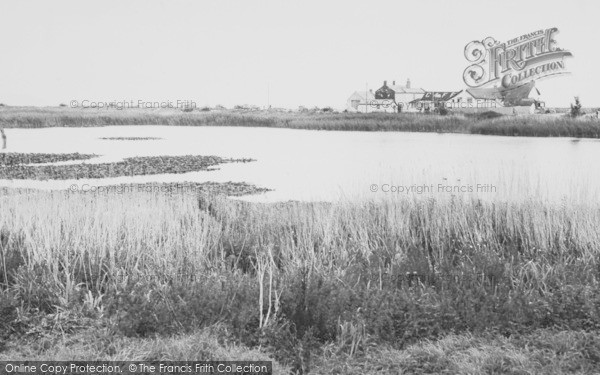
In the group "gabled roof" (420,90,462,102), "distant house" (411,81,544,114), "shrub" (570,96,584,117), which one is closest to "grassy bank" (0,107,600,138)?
"shrub" (570,96,584,117)

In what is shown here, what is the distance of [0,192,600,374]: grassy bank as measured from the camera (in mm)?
5543

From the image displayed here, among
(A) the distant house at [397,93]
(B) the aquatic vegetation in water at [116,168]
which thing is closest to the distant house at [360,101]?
(A) the distant house at [397,93]

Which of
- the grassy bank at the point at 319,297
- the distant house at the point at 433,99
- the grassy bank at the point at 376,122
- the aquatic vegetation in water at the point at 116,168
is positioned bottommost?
the grassy bank at the point at 319,297

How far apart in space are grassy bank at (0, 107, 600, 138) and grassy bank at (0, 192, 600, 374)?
32389 mm

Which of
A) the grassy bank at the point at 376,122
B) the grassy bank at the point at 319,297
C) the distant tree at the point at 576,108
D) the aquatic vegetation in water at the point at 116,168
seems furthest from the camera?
the distant tree at the point at 576,108

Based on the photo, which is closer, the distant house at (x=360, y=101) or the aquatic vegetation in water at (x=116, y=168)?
the aquatic vegetation in water at (x=116, y=168)

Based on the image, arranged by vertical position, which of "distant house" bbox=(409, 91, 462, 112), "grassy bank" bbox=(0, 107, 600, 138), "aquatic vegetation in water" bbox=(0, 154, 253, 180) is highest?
"distant house" bbox=(409, 91, 462, 112)

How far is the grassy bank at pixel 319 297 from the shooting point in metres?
5.54

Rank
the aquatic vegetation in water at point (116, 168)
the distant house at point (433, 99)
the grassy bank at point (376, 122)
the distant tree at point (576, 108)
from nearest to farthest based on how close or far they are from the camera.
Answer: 1. the aquatic vegetation in water at point (116, 168)
2. the grassy bank at point (376, 122)
3. the distant tree at point (576, 108)
4. the distant house at point (433, 99)

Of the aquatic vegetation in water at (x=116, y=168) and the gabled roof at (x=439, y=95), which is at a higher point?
the gabled roof at (x=439, y=95)

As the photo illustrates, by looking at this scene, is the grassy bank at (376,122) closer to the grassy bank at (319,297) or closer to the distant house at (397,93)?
the distant house at (397,93)

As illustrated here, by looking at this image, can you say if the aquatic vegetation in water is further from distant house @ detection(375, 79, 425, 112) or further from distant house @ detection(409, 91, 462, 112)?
distant house @ detection(375, 79, 425, 112)

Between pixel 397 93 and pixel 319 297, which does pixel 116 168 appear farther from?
pixel 397 93

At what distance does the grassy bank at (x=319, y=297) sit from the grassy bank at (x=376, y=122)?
3239cm
